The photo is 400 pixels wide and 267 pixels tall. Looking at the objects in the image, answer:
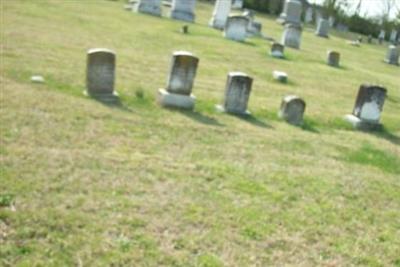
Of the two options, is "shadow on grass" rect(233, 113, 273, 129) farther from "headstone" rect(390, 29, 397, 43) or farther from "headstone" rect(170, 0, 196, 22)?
"headstone" rect(390, 29, 397, 43)

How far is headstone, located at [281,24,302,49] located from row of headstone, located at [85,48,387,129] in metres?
13.0

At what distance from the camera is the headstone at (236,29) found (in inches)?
846

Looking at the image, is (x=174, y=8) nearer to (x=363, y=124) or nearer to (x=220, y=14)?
(x=220, y=14)

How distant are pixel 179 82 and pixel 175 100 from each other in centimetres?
35

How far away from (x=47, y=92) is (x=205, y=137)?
118 inches

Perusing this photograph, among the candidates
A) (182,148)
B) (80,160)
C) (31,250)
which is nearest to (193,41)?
(182,148)

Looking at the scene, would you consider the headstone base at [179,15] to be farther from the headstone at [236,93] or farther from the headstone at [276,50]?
the headstone at [236,93]

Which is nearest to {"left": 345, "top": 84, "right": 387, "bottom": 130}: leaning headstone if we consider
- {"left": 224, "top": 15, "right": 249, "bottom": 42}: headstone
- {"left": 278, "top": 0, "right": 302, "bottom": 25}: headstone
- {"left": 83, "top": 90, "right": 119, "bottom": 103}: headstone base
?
{"left": 83, "top": 90, "right": 119, "bottom": 103}: headstone base

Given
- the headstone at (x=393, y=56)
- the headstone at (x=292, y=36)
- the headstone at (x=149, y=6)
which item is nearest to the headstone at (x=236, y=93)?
the headstone at (x=292, y=36)

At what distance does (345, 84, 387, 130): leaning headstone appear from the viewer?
11141 millimetres

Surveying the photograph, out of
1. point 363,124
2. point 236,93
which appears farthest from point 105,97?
point 363,124

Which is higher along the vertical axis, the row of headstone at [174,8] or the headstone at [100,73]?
the row of headstone at [174,8]

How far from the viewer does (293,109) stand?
34.2ft

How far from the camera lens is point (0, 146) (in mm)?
6562
